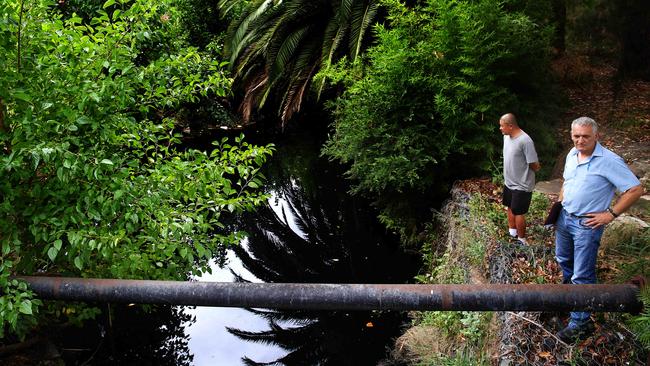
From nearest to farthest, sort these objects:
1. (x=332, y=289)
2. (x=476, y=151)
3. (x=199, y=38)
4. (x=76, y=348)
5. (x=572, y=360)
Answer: (x=332, y=289) → (x=572, y=360) → (x=76, y=348) → (x=476, y=151) → (x=199, y=38)

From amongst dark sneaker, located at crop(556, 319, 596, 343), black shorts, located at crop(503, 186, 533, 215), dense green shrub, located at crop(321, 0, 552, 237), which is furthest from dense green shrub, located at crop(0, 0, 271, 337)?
dense green shrub, located at crop(321, 0, 552, 237)

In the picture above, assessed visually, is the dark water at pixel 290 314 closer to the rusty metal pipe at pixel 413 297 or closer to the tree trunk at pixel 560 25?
the rusty metal pipe at pixel 413 297

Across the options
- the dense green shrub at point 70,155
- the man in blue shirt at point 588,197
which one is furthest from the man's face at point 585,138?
the dense green shrub at point 70,155

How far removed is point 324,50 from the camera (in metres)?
11.4

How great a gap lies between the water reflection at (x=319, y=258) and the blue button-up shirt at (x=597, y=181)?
3.11 metres

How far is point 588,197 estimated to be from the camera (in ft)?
12.5

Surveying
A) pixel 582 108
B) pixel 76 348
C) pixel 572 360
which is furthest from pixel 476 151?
pixel 76 348

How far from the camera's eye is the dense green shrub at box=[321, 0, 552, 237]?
7652 millimetres

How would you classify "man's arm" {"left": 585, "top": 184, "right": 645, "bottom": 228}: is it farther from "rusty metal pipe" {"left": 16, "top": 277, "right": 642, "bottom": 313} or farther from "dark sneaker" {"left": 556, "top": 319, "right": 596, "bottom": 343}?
"rusty metal pipe" {"left": 16, "top": 277, "right": 642, "bottom": 313}

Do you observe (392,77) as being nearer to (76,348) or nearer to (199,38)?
(76,348)

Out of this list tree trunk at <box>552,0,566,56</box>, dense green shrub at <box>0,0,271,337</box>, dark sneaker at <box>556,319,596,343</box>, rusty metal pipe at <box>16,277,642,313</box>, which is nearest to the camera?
rusty metal pipe at <box>16,277,642,313</box>

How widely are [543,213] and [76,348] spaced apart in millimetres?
5379

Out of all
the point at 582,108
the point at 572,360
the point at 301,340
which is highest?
the point at 582,108

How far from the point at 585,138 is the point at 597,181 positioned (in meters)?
0.31
